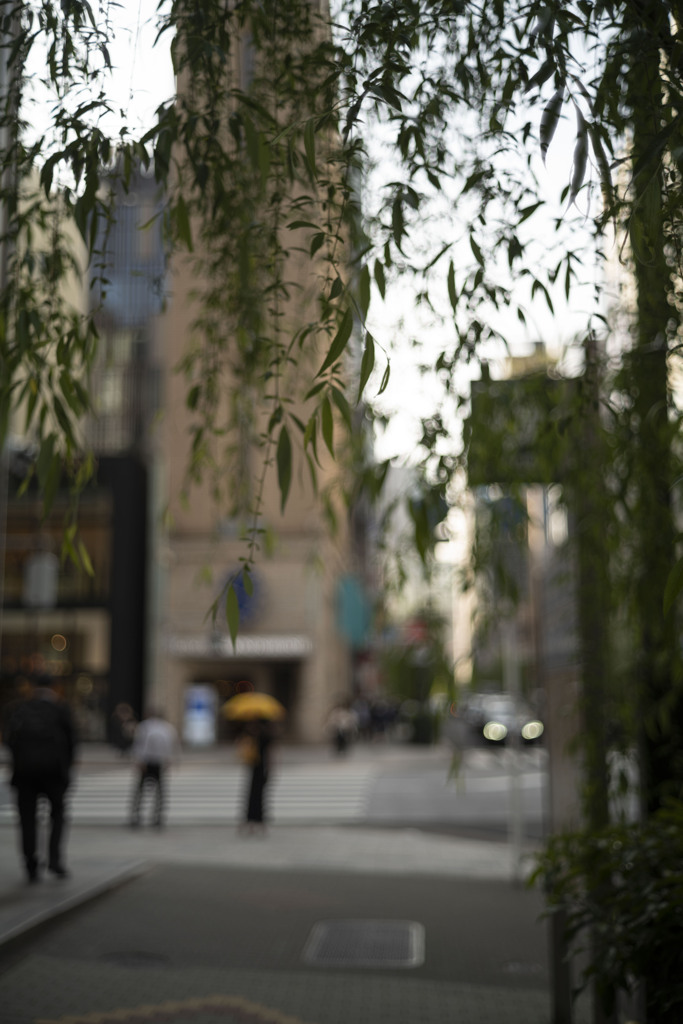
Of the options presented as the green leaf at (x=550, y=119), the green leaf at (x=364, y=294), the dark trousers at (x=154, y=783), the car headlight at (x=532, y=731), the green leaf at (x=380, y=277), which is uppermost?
the green leaf at (x=550, y=119)

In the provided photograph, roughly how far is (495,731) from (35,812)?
30968 mm

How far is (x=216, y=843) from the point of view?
14.7m

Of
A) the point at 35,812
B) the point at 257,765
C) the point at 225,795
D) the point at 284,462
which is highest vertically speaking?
the point at 284,462

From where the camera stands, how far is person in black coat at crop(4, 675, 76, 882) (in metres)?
9.49

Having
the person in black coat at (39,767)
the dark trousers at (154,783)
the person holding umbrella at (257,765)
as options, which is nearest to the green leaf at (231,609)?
the person in black coat at (39,767)

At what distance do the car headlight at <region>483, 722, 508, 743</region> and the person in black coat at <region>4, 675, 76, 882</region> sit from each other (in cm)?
3019

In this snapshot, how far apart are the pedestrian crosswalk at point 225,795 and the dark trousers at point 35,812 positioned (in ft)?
20.9

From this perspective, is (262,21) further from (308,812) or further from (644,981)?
(308,812)

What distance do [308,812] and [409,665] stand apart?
1594 cm

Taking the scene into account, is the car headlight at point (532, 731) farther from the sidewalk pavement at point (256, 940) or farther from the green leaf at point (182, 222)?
the green leaf at point (182, 222)

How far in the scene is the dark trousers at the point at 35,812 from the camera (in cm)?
941

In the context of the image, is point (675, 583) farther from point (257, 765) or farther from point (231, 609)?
point (257, 765)

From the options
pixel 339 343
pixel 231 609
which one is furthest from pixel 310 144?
pixel 231 609

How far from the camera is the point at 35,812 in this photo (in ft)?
31.5
